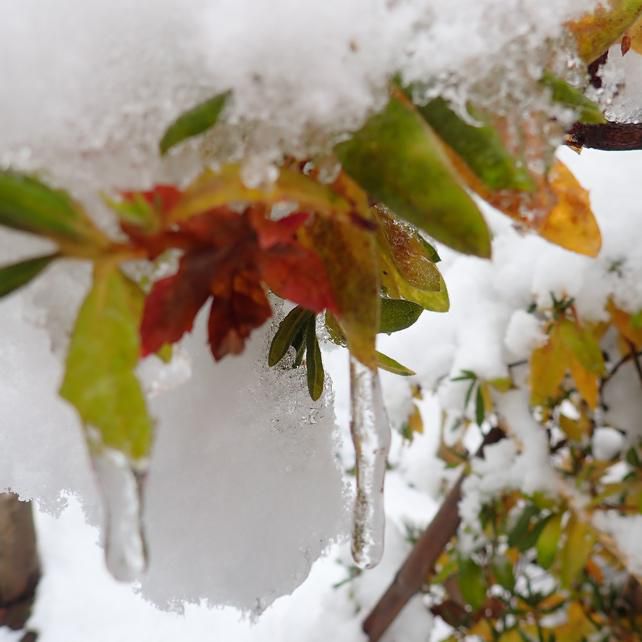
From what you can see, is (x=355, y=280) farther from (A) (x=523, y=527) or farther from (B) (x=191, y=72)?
(A) (x=523, y=527)

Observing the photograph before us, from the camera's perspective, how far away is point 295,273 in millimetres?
179

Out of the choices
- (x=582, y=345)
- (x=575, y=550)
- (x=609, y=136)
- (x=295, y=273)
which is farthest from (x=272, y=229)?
(x=575, y=550)

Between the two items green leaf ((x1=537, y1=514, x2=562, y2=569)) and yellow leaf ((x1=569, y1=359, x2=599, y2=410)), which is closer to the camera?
yellow leaf ((x1=569, y1=359, x2=599, y2=410))

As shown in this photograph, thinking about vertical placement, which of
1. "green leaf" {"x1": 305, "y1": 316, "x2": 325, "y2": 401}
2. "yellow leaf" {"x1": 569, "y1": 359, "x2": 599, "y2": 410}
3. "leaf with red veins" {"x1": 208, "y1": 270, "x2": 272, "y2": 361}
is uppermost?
"leaf with red veins" {"x1": 208, "y1": 270, "x2": 272, "y2": 361}

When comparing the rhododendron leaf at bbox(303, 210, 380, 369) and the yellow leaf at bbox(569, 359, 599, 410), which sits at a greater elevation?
the rhododendron leaf at bbox(303, 210, 380, 369)

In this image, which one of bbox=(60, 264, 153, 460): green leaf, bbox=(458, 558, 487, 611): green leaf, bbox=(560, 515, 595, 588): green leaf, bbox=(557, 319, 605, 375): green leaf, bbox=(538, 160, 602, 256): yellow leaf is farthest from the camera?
bbox=(458, 558, 487, 611): green leaf

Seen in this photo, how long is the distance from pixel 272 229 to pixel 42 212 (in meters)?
0.06

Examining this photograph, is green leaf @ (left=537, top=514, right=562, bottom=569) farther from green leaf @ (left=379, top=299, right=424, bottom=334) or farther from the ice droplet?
the ice droplet

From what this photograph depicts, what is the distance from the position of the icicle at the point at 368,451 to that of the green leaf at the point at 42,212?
10 centimetres

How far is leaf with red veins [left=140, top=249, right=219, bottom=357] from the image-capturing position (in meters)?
0.17

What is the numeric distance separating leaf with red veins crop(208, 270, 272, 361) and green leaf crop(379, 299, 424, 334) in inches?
4.1

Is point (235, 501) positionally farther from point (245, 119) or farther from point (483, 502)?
point (483, 502)

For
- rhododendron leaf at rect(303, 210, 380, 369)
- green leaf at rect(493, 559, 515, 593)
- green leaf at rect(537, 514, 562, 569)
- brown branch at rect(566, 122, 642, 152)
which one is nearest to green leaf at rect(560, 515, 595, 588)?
green leaf at rect(537, 514, 562, 569)

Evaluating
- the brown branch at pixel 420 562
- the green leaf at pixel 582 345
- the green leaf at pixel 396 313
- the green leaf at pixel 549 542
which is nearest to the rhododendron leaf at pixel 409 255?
the green leaf at pixel 396 313
